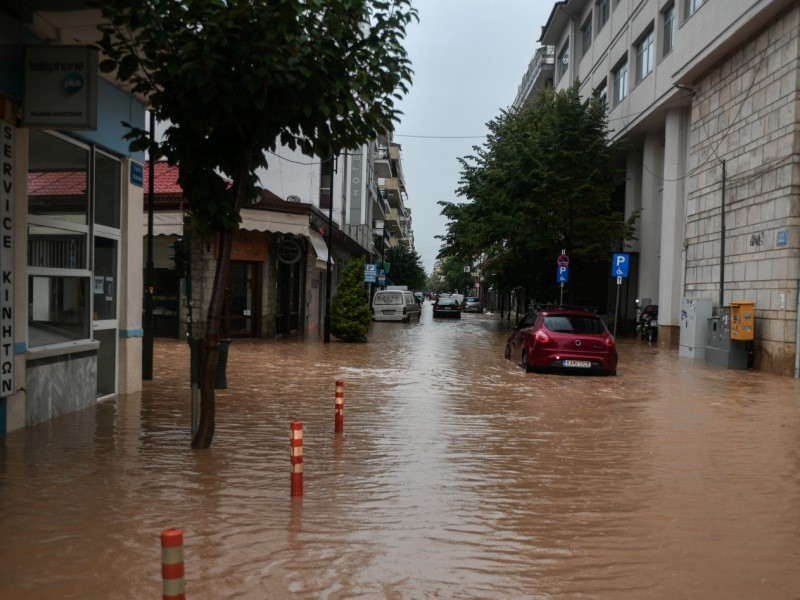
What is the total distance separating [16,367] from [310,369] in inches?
326

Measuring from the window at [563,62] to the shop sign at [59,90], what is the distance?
3831 centimetres

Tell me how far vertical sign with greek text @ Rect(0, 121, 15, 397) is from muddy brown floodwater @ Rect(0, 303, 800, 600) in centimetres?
80

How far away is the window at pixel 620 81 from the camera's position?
103 feet

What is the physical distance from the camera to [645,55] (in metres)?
28.7

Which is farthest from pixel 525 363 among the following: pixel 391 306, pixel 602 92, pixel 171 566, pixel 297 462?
pixel 391 306

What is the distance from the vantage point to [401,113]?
7.39 metres

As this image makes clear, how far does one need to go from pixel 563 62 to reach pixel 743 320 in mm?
30597

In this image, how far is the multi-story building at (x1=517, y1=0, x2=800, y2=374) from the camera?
16.7 meters

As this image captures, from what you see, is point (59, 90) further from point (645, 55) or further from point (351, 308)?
point (645, 55)

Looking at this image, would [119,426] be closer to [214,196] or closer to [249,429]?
[249,429]

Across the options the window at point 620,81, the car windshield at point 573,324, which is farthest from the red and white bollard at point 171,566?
the window at point 620,81

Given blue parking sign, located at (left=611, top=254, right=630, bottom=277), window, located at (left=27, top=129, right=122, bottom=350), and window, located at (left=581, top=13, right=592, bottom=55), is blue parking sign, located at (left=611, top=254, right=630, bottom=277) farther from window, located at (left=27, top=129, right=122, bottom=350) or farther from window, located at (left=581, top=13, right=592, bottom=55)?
window, located at (left=581, top=13, right=592, bottom=55)

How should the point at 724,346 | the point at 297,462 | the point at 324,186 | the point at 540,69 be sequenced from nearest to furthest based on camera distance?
the point at 297,462 < the point at 724,346 < the point at 324,186 < the point at 540,69

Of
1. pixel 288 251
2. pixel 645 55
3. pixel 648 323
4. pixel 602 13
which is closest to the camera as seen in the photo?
pixel 288 251
